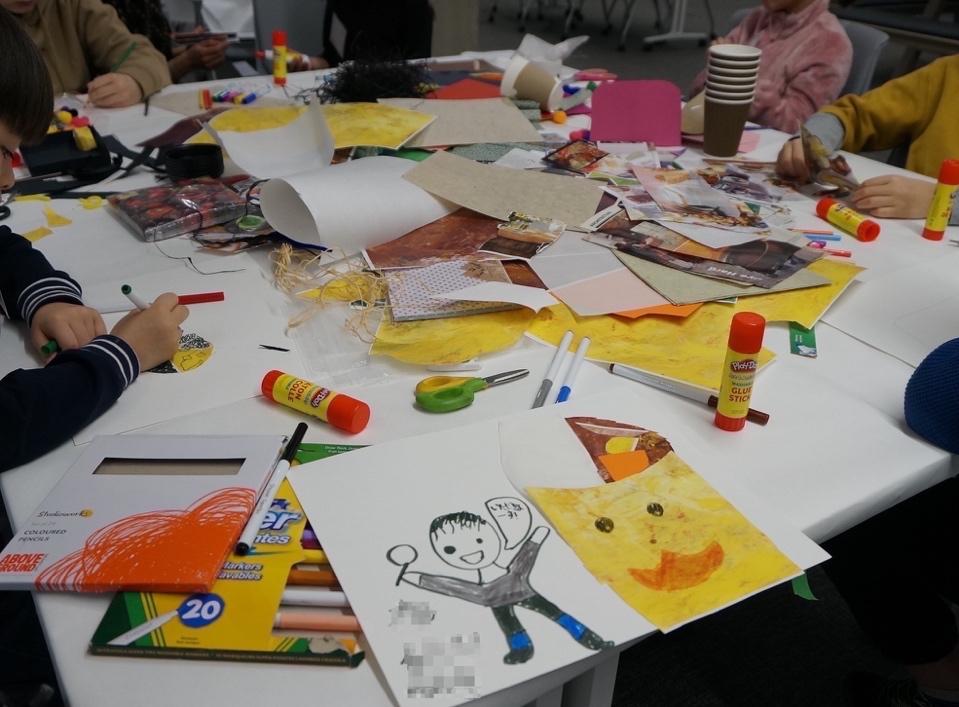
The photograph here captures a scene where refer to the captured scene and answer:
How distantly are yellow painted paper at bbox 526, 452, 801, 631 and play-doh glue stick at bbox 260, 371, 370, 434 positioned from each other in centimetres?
19

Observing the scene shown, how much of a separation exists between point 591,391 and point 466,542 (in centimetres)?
27

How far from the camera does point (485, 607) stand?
1.76 feet

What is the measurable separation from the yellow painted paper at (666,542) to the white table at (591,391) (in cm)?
5

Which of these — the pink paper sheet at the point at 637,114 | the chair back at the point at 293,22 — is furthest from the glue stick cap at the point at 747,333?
the chair back at the point at 293,22

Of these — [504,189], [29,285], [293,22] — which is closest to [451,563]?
[29,285]

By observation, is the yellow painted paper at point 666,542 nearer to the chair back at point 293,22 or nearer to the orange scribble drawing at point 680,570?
the orange scribble drawing at point 680,570

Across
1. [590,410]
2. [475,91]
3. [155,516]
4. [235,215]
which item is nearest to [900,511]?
[590,410]

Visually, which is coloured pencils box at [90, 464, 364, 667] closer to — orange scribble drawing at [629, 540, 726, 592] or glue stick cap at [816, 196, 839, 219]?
orange scribble drawing at [629, 540, 726, 592]

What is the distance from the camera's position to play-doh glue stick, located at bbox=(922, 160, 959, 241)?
1133mm

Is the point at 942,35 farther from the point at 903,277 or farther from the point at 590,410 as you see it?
the point at 590,410

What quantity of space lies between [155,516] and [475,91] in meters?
1.35

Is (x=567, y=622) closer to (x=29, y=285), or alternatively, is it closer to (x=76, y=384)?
(x=76, y=384)

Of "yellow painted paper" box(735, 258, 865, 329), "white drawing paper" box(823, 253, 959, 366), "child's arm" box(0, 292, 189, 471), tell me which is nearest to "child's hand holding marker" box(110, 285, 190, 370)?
"child's arm" box(0, 292, 189, 471)

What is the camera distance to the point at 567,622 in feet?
1.73
